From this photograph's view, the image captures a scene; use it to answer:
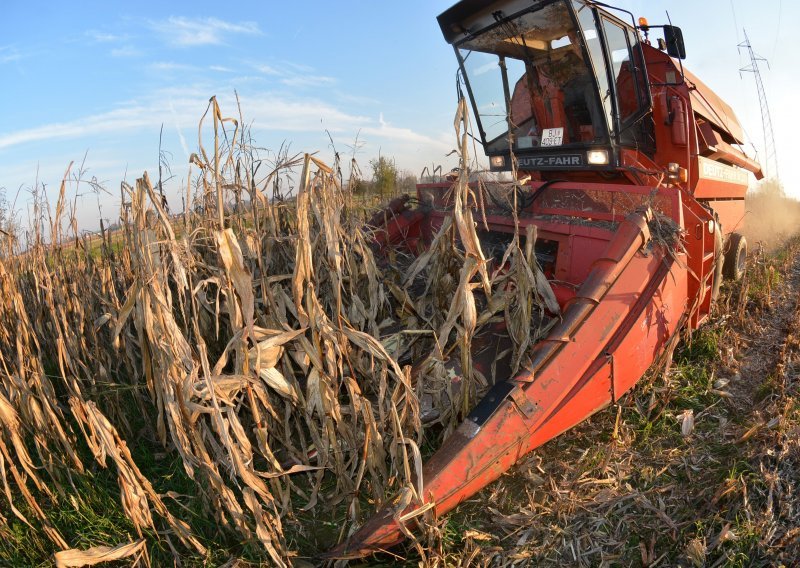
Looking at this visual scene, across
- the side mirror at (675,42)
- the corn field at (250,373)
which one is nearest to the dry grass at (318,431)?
the corn field at (250,373)

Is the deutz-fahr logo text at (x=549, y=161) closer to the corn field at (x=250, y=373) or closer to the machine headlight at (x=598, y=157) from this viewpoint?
the machine headlight at (x=598, y=157)

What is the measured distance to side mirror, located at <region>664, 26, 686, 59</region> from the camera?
3980mm

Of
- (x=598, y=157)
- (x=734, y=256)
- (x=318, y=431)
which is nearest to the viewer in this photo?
(x=318, y=431)

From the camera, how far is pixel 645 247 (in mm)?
2568

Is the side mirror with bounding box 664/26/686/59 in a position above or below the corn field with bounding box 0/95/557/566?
above

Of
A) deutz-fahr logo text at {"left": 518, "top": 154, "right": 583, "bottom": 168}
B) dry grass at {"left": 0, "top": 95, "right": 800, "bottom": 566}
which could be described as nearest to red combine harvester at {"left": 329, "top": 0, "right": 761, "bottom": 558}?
deutz-fahr logo text at {"left": 518, "top": 154, "right": 583, "bottom": 168}

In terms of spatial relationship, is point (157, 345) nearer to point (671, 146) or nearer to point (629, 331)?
point (629, 331)

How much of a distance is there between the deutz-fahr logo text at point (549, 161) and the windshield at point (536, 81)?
10cm

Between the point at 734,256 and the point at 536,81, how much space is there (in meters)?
2.36

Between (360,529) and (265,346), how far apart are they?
2.43 feet

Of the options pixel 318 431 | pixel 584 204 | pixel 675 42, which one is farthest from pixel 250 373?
pixel 675 42

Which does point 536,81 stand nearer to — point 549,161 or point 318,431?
point 549,161

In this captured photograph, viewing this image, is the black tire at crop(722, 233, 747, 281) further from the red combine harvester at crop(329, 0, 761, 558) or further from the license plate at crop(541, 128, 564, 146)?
the license plate at crop(541, 128, 564, 146)

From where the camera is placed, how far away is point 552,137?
4.18 m
